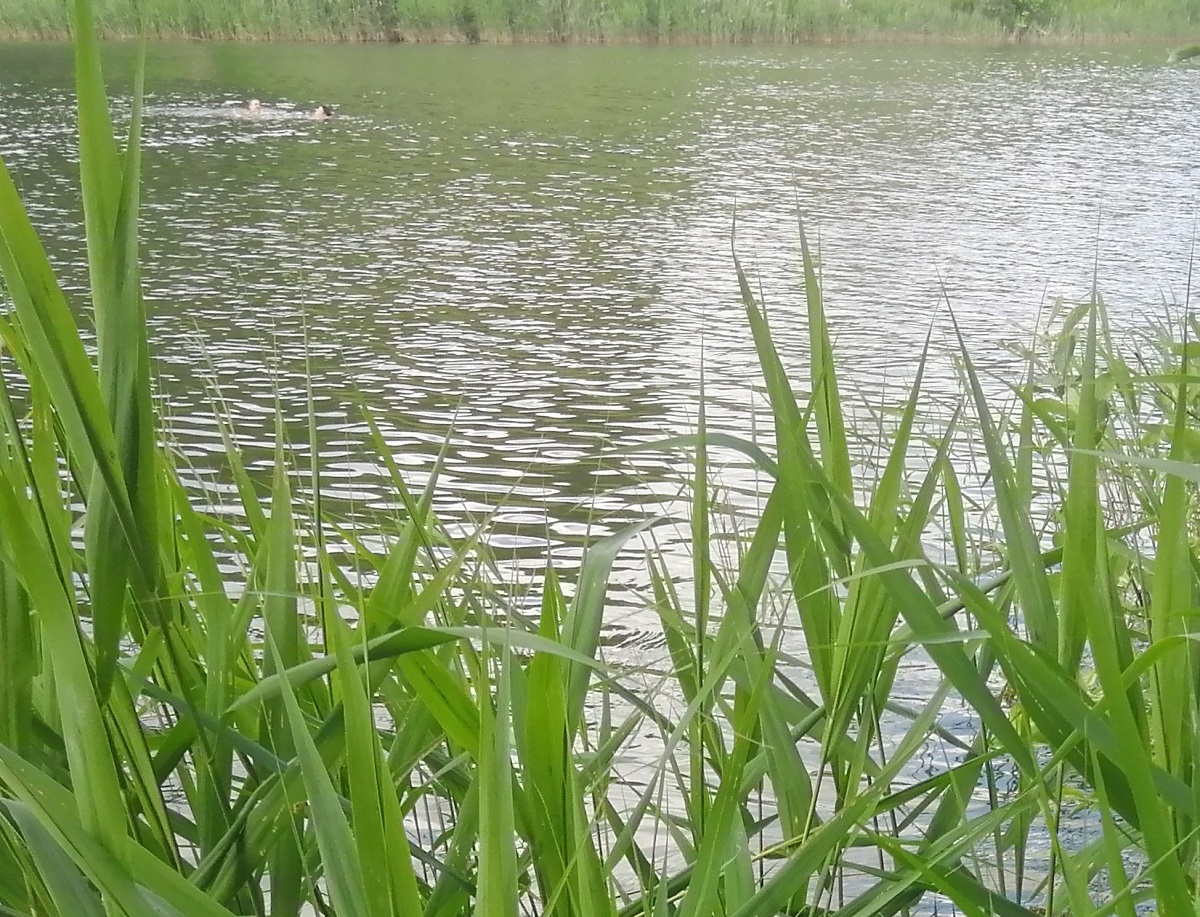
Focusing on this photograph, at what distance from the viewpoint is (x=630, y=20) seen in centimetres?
2864

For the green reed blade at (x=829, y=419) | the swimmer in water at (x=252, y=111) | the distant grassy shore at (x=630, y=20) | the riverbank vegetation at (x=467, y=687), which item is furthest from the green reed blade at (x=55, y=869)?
the distant grassy shore at (x=630, y=20)

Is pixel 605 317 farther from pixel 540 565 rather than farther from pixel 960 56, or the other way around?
pixel 960 56

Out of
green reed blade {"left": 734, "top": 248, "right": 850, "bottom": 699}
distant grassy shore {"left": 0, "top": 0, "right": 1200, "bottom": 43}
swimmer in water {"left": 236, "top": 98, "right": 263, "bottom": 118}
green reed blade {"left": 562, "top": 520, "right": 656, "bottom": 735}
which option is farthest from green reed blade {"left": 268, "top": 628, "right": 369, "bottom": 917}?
distant grassy shore {"left": 0, "top": 0, "right": 1200, "bottom": 43}

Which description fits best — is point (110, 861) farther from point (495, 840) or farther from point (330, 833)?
point (495, 840)

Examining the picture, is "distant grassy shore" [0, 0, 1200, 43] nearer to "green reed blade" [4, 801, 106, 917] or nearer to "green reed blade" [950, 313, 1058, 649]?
"green reed blade" [950, 313, 1058, 649]

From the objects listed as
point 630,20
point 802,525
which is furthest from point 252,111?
point 802,525

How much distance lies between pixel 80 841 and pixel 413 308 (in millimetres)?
8691

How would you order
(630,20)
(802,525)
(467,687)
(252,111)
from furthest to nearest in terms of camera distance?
(630,20) < (252,111) < (467,687) < (802,525)

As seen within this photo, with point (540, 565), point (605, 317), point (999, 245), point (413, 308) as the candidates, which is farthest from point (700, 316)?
point (540, 565)

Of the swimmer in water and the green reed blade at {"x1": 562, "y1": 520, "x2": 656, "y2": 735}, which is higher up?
the green reed blade at {"x1": 562, "y1": 520, "x2": 656, "y2": 735}

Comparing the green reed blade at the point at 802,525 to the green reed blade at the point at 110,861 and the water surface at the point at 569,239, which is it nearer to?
the water surface at the point at 569,239

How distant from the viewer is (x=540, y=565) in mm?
4324

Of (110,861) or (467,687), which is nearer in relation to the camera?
(110,861)

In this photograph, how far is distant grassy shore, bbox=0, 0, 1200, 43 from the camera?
26500mm
